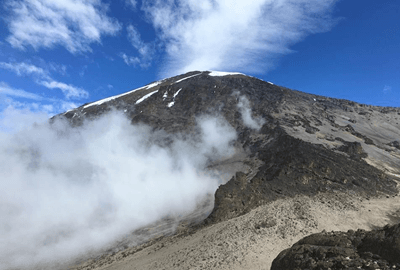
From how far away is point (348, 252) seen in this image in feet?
21.8

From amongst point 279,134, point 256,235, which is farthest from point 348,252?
point 279,134

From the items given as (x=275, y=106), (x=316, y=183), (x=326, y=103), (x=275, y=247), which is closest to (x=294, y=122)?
(x=275, y=106)

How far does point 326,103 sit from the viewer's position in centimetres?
6188

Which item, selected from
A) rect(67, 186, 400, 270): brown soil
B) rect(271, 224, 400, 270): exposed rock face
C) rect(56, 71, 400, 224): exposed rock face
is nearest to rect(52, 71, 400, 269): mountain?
rect(56, 71, 400, 224): exposed rock face

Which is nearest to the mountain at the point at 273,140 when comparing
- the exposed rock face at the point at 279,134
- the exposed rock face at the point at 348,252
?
the exposed rock face at the point at 279,134

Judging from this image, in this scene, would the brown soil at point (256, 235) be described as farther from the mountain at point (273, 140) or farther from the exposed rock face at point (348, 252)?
the exposed rock face at point (348, 252)

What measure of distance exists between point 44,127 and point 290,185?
124 ft

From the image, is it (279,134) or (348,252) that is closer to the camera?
(348,252)

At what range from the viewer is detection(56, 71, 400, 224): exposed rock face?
21422mm

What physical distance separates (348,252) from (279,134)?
35.5 meters

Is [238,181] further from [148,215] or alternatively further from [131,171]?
[131,171]

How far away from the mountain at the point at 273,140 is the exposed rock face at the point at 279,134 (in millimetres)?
98

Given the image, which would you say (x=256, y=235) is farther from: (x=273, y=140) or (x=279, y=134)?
(x=279, y=134)

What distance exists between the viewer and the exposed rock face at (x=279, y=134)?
2142 cm
